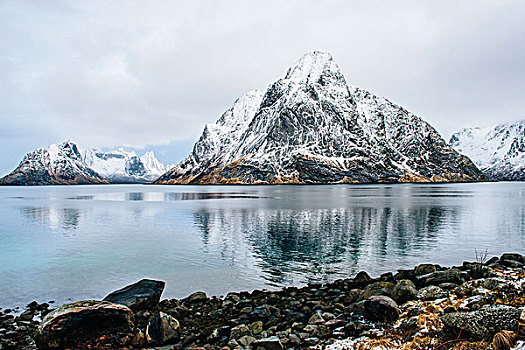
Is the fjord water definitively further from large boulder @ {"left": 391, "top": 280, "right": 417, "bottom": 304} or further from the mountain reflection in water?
large boulder @ {"left": 391, "top": 280, "right": 417, "bottom": 304}

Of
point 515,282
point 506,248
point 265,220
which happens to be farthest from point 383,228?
point 515,282

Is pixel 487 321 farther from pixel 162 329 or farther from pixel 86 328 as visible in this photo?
pixel 86 328

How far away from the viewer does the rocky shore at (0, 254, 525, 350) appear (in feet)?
41.6

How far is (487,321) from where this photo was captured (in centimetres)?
Result: 1238

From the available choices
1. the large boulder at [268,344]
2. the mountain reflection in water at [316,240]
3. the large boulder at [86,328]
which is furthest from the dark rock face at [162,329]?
the mountain reflection in water at [316,240]

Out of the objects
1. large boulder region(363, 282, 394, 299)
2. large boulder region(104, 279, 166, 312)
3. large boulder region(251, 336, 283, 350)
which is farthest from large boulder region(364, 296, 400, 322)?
large boulder region(104, 279, 166, 312)

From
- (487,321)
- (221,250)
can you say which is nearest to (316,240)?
(221,250)

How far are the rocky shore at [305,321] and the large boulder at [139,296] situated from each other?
64 millimetres

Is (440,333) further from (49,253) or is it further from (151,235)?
(151,235)

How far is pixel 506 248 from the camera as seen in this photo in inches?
1692

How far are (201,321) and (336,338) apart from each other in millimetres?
8423

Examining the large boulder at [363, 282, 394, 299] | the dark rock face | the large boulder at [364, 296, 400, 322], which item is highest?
the large boulder at [364, 296, 400, 322]

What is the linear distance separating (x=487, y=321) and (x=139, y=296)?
18883 millimetres

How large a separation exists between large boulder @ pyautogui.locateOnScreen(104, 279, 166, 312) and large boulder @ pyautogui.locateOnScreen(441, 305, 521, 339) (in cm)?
1724
